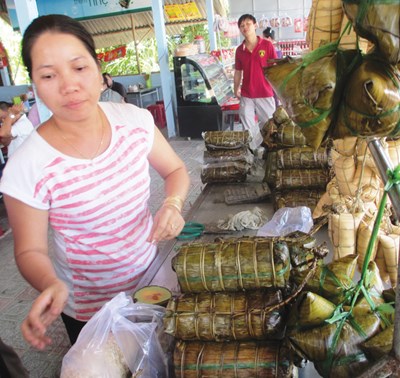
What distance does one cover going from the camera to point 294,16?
47.4ft

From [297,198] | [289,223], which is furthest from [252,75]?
[289,223]

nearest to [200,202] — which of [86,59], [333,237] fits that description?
[333,237]

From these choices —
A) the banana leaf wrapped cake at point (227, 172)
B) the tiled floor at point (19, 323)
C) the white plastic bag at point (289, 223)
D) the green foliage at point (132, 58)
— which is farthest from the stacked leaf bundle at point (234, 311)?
the green foliage at point (132, 58)

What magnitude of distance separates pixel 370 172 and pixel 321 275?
72 centimetres

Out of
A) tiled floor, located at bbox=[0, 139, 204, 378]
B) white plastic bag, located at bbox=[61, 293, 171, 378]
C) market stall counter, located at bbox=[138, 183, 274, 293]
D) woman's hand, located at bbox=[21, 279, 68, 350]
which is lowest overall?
tiled floor, located at bbox=[0, 139, 204, 378]

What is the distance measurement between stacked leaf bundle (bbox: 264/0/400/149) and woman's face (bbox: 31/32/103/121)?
2.11 feet

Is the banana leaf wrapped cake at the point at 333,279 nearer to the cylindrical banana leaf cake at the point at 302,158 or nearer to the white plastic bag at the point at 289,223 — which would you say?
the white plastic bag at the point at 289,223

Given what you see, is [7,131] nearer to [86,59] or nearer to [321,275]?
[86,59]

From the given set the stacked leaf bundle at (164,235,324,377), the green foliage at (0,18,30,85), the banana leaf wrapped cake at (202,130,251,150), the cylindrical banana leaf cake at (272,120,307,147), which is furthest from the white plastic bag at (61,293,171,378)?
the green foliage at (0,18,30,85)

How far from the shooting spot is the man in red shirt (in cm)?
545

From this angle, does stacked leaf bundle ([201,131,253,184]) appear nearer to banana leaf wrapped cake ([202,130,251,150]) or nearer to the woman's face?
banana leaf wrapped cake ([202,130,251,150])

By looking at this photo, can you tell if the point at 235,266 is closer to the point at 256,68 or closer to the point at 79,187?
the point at 79,187

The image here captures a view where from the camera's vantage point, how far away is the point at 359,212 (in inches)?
61.6

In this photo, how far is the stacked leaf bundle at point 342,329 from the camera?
0.92 meters
